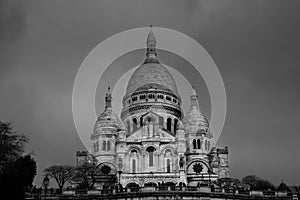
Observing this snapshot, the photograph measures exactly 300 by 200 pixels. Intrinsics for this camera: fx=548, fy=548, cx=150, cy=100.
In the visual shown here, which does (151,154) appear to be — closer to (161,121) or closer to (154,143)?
(154,143)

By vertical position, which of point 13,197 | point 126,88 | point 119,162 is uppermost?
point 126,88

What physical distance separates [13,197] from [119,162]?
44534 millimetres

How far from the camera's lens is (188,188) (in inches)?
2480

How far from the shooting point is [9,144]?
2292 inches

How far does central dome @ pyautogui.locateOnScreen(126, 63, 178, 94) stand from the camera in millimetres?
115500

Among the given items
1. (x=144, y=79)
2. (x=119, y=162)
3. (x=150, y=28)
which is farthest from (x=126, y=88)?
(x=119, y=162)

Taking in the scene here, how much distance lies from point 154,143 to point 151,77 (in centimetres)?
2205

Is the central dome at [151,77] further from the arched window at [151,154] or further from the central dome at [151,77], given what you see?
the arched window at [151,154]

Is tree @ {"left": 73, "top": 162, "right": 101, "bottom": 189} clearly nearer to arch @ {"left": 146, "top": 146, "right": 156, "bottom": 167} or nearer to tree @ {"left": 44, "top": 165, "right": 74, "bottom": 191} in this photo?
tree @ {"left": 44, "top": 165, "right": 74, "bottom": 191}

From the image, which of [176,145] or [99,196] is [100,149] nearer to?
[176,145]

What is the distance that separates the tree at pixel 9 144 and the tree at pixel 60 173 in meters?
24.2

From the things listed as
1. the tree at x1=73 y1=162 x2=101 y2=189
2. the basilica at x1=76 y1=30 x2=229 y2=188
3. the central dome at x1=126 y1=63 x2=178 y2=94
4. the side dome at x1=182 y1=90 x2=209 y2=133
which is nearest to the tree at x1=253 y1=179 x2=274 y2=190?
the basilica at x1=76 y1=30 x2=229 y2=188

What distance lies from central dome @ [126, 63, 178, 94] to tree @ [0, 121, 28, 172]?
56.6 m

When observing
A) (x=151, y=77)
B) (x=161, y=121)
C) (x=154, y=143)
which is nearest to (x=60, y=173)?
(x=154, y=143)
